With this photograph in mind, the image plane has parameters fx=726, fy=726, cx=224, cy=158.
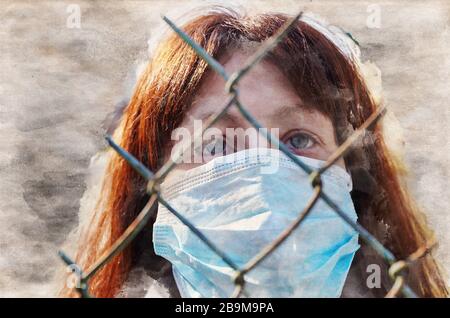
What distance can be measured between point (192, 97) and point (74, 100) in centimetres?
66

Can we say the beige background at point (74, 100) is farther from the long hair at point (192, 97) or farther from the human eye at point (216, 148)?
the human eye at point (216, 148)

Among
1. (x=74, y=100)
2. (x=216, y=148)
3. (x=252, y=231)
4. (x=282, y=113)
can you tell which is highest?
(x=74, y=100)

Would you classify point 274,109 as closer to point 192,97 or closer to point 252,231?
point 192,97

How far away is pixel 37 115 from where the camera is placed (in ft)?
7.94

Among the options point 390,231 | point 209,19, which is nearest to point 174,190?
point 209,19

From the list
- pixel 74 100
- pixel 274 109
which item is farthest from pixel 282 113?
pixel 74 100

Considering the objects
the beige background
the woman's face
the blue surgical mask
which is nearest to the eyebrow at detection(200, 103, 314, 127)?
the woman's face

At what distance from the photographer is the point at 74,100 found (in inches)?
96.4

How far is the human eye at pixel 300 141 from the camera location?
1911mm

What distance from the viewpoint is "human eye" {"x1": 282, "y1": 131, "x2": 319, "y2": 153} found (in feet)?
6.27

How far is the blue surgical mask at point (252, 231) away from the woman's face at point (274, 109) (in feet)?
0.43
